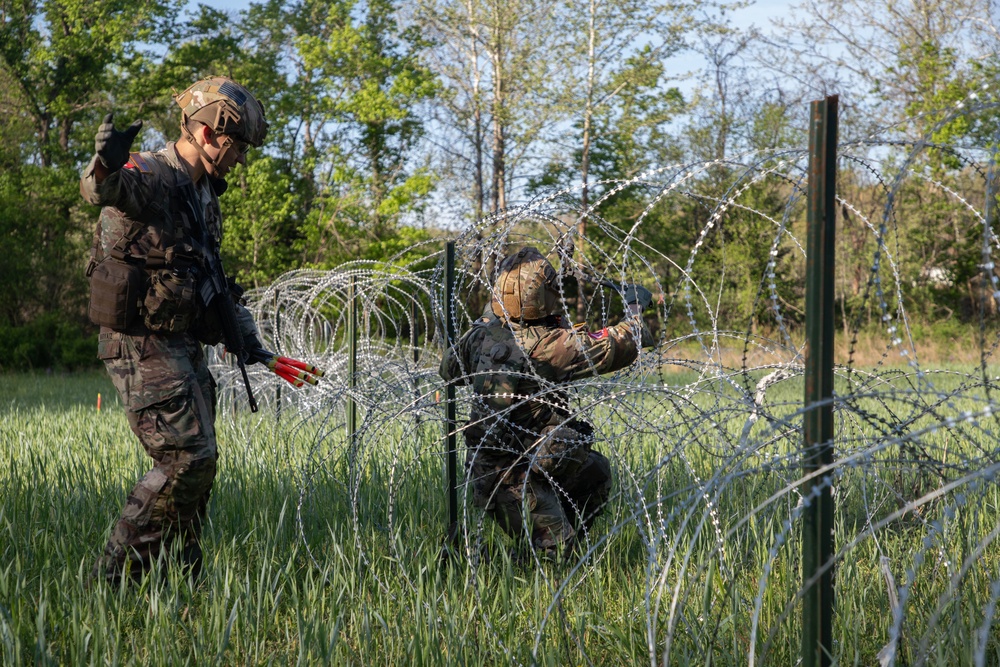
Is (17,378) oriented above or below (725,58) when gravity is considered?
below

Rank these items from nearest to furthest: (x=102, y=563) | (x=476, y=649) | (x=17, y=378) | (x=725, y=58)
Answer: (x=476, y=649) → (x=102, y=563) → (x=17, y=378) → (x=725, y=58)

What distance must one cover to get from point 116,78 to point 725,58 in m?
14.6

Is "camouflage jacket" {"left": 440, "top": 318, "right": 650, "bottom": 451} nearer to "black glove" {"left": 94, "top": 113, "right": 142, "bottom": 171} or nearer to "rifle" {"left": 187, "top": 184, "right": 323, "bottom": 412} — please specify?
"rifle" {"left": 187, "top": 184, "right": 323, "bottom": 412}

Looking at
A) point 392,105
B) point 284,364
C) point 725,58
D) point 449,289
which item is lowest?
point 284,364

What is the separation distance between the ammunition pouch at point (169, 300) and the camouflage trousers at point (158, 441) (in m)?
0.07

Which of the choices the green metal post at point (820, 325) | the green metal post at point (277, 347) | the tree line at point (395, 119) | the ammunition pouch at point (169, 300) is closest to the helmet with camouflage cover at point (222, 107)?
the ammunition pouch at point (169, 300)

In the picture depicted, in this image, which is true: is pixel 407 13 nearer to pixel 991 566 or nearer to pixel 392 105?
pixel 392 105

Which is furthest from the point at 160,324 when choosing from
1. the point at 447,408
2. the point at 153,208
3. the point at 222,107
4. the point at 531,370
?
the point at 531,370

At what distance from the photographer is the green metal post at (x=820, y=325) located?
1.96 metres

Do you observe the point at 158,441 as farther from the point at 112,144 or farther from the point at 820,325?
the point at 820,325

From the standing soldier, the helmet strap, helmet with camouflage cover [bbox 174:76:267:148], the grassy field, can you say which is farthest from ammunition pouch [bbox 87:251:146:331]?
the grassy field

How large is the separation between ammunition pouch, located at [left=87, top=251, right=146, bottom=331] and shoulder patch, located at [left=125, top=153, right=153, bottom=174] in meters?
0.32

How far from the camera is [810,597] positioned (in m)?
2.06

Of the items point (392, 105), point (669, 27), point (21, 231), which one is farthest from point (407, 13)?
point (21, 231)
